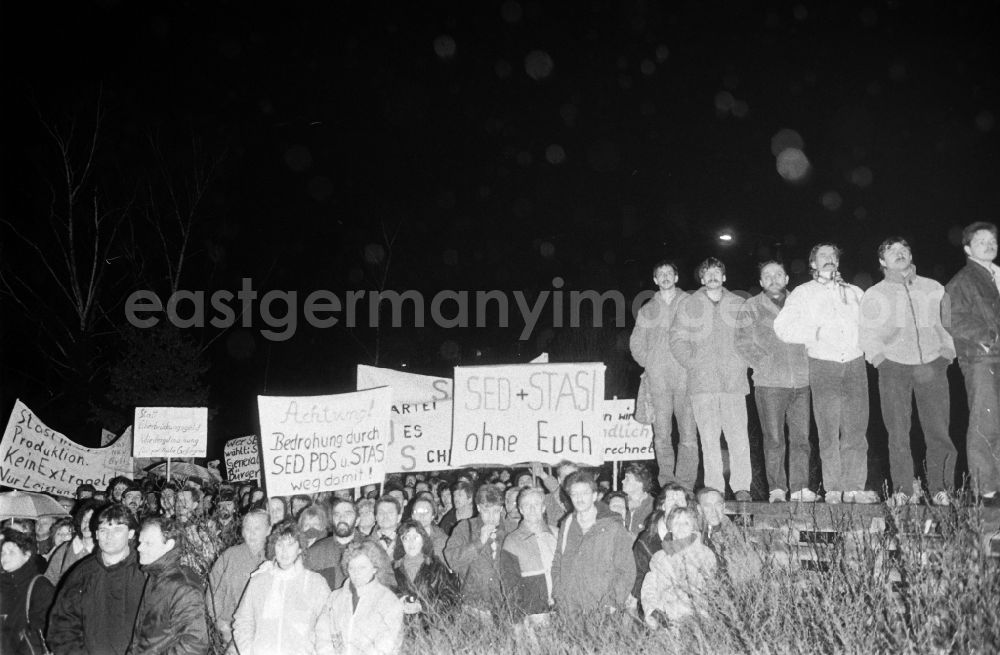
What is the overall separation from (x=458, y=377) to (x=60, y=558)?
4.05 meters

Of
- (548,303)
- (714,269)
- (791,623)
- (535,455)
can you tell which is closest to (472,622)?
(791,623)

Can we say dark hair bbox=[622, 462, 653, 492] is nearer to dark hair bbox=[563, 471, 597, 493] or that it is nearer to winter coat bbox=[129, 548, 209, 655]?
dark hair bbox=[563, 471, 597, 493]

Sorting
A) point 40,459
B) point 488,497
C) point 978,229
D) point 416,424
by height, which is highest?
point 978,229

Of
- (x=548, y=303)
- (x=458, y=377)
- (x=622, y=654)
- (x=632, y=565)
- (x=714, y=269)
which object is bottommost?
(x=622, y=654)

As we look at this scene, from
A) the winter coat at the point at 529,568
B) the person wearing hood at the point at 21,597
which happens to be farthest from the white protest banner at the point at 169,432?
the winter coat at the point at 529,568

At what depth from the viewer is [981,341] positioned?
22.1ft

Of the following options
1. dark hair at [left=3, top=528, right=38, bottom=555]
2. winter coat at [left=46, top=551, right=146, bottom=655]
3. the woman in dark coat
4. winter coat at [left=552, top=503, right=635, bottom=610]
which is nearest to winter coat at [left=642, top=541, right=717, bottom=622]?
winter coat at [left=552, top=503, right=635, bottom=610]

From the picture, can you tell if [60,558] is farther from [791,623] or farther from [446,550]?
[791,623]

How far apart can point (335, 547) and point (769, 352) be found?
386 cm

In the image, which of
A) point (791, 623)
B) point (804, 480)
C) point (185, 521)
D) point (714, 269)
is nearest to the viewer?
point (791, 623)

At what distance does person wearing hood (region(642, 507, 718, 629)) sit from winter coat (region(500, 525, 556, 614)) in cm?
87

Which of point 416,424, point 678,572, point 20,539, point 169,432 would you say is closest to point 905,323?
point 678,572

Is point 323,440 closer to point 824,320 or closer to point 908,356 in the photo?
point 824,320

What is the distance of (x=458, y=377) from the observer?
9102 millimetres
